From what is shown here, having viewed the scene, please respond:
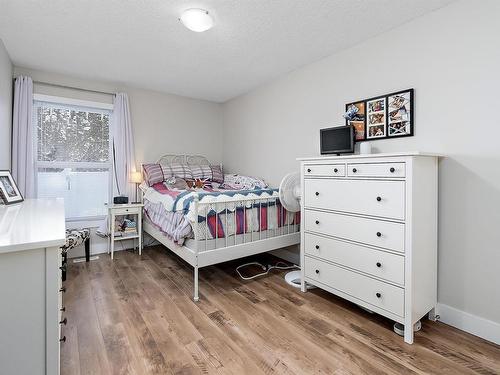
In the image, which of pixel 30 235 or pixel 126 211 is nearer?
pixel 30 235

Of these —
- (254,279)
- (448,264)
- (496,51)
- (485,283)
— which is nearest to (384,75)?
(496,51)

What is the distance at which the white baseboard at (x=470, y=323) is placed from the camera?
69.5 inches

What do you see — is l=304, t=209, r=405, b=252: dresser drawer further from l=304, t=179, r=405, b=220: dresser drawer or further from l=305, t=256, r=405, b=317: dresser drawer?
l=305, t=256, r=405, b=317: dresser drawer

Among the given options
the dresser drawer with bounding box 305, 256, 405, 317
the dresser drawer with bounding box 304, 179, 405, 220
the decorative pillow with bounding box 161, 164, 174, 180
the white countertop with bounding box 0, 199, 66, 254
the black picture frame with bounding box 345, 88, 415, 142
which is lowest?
the dresser drawer with bounding box 305, 256, 405, 317

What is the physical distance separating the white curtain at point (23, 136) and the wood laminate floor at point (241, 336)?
1.44 metres

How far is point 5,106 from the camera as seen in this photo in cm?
277

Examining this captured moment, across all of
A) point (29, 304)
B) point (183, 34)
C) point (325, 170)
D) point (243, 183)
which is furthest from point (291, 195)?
point (29, 304)

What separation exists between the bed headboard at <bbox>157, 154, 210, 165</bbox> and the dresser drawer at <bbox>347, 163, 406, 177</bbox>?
2.94 m

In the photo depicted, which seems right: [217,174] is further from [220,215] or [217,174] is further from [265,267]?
[220,215]

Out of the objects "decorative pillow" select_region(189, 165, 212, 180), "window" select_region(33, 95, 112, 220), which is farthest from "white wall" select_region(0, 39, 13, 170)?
"decorative pillow" select_region(189, 165, 212, 180)

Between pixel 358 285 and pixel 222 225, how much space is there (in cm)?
121

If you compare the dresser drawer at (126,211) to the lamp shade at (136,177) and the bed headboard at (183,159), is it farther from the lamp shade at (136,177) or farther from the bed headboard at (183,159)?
the bed headboard at (183,159)

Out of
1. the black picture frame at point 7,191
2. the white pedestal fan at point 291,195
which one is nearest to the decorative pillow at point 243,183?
the white pedestal fan at point 291,195

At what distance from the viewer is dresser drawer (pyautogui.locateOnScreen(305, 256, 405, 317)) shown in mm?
1813
